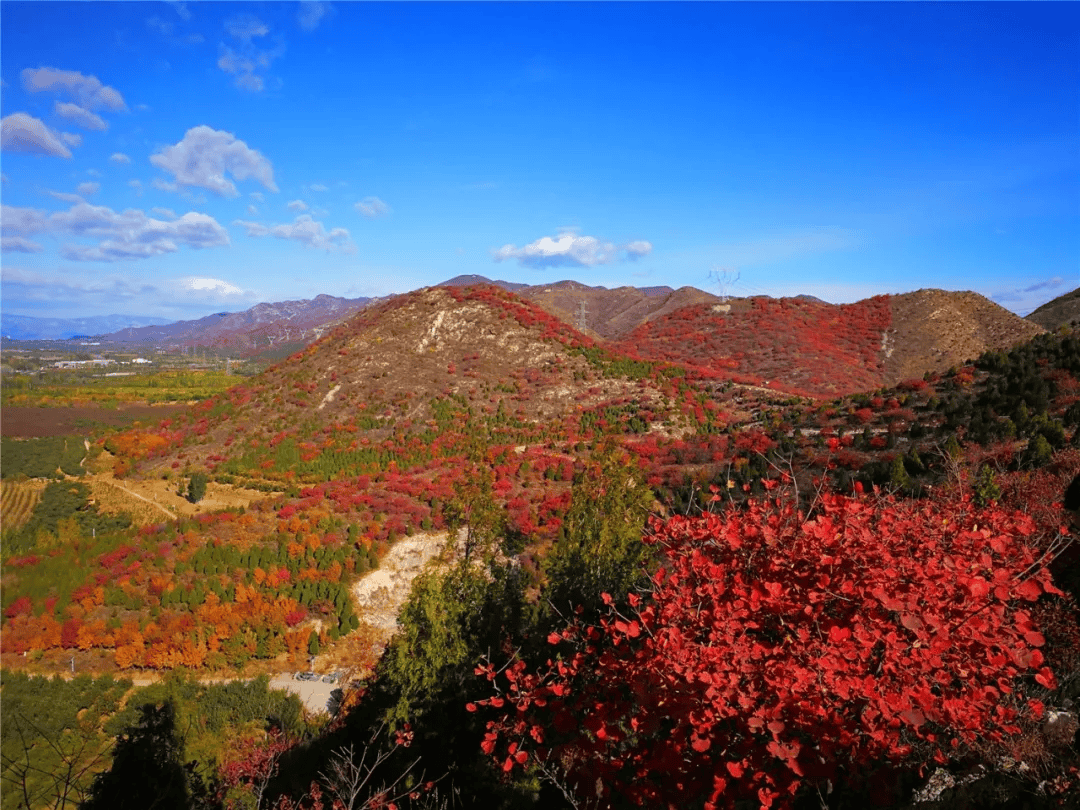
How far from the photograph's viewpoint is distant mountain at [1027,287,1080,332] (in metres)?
46.3

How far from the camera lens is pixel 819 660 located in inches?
151

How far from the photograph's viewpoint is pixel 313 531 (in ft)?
69.1

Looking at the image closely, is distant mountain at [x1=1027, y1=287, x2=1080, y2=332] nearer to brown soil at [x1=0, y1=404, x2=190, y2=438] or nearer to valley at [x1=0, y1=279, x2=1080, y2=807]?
valley at [x1=0, y1=279, x2=1080, y2=807]

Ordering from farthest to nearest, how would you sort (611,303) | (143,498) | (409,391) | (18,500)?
(611,303) → (409,391) → (18,500) → (143,498)

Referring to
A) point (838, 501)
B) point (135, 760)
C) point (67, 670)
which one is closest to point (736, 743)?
point (838, 501)

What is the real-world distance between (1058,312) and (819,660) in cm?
6580

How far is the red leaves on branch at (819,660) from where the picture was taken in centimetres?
390

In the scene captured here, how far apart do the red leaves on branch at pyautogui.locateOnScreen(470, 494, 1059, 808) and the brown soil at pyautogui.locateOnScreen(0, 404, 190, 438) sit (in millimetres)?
52833

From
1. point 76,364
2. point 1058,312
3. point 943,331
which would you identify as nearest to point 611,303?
point 943,331

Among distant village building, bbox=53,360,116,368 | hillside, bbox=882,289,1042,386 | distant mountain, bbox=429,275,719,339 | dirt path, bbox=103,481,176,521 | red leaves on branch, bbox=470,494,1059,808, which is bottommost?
dirt path, bbox=103,481,176,521

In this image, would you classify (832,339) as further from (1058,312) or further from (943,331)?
(1058,312)

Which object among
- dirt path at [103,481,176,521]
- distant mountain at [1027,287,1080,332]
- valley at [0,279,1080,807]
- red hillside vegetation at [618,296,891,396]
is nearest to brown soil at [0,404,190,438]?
valley at [0,279,1080,807]

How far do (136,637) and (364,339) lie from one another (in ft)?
110

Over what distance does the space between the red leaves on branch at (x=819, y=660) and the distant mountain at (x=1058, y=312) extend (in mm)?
56856
